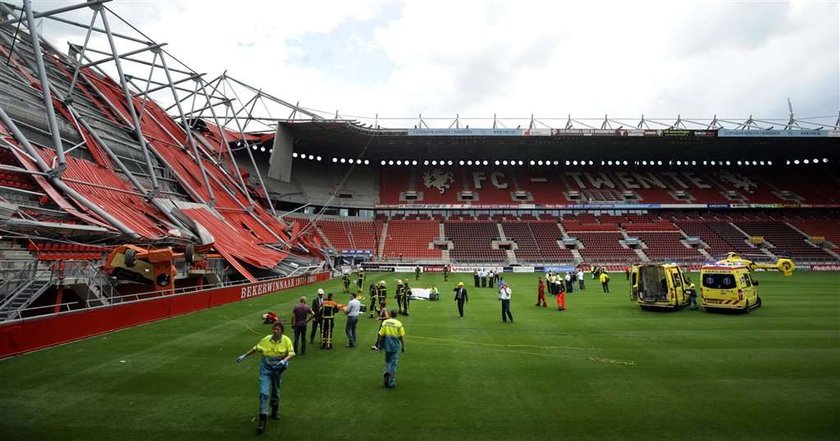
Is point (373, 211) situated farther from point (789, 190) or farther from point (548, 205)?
point (789, 190)

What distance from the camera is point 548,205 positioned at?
5888 centimetres

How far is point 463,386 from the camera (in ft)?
27.8

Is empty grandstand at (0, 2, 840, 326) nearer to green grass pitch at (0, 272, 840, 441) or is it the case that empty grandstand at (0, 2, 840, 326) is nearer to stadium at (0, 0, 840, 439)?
stadium at (0, 0, 840, 439)

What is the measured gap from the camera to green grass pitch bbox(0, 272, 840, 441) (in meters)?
6.50

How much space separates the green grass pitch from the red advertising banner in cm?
52

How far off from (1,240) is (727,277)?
27818mm

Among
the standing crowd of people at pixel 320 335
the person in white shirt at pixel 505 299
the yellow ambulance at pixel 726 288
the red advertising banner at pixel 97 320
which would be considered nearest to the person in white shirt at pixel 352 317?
the standing crowd of people at pixel 320 335

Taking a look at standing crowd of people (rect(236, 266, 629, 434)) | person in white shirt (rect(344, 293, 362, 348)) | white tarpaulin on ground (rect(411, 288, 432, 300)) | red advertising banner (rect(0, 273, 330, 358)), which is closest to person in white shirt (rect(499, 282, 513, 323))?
standing crowd of people (rect(236, 266, 629, 434))

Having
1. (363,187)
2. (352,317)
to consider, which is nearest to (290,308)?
(352,317)

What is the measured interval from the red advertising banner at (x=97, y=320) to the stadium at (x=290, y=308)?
6 cm

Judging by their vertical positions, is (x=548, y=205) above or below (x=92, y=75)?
below

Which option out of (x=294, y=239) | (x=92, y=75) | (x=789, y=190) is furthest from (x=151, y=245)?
(x=789, y=190)

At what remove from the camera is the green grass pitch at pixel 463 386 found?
21.3 ft

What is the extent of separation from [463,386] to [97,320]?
11884 mm
